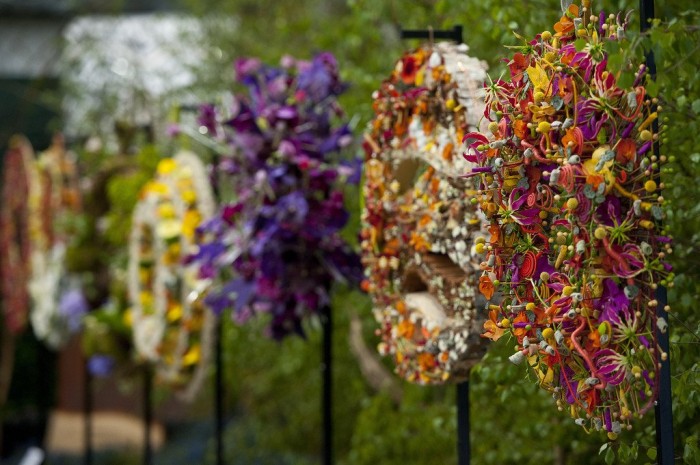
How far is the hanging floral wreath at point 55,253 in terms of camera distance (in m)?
4.20

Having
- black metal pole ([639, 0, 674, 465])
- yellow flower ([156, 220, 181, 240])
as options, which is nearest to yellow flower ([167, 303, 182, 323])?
yellow flower ([156, 220, 181, 240])

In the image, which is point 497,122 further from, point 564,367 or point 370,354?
point 370,354

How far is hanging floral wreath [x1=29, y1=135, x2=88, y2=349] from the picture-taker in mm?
4199

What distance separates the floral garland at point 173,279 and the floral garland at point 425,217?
1.17 m

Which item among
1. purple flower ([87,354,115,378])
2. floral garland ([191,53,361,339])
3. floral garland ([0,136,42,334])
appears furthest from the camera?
floral garland ([0,136,42,334])

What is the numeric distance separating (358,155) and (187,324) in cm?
95

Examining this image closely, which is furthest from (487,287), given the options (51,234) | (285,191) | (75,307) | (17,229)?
(17,229)

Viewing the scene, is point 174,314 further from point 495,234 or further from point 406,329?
point 495,234

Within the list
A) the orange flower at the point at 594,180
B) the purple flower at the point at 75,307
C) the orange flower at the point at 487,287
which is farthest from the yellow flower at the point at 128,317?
the orange flower at the point at 594,180

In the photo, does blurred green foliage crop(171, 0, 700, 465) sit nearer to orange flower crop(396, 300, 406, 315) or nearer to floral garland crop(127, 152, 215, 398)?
orange flower crop(396, 300, 406, 315)

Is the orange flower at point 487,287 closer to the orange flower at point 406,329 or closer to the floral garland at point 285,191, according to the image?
the orange flower at point 406,329

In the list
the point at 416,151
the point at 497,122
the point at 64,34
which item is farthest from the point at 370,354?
the point at 64,34

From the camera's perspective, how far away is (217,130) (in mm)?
2600

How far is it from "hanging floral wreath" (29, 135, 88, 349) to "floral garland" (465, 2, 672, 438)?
10.0 ft
